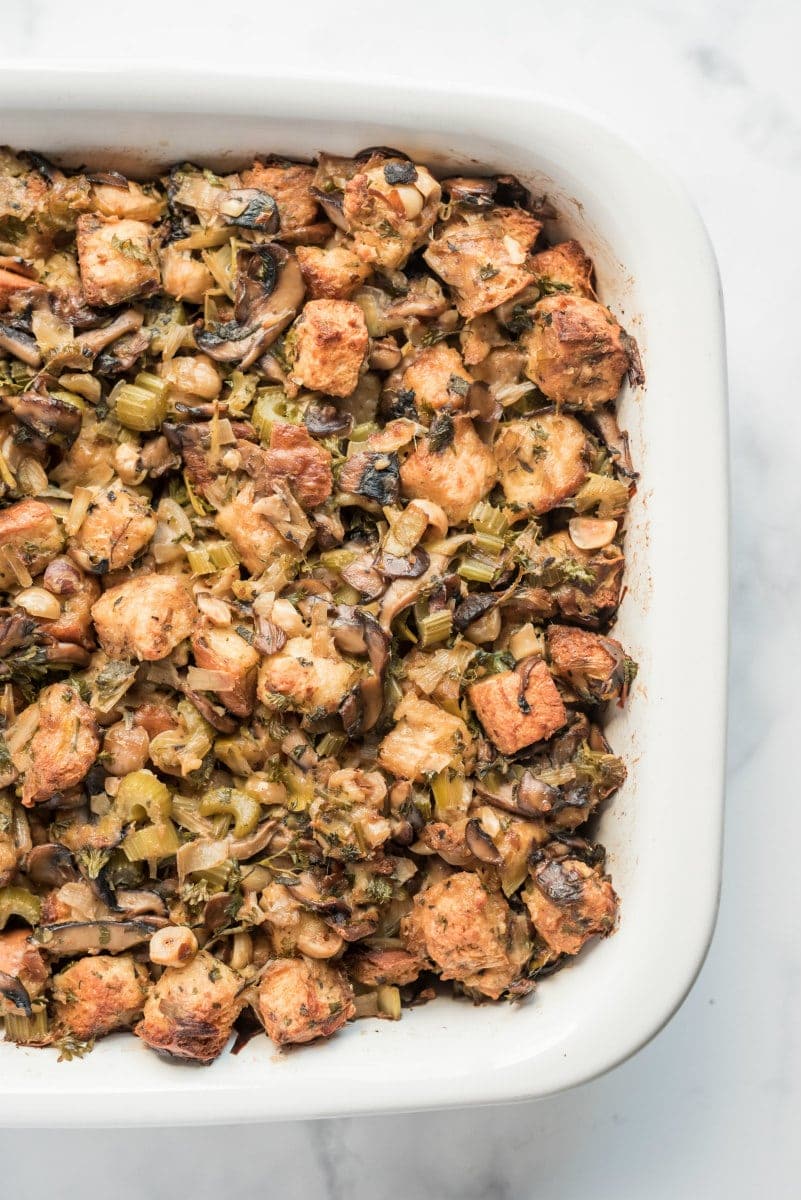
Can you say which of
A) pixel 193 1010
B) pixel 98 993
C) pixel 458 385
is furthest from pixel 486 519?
pixel 98 993

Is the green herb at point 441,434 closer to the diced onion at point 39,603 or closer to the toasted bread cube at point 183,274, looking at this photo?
the toasted bread cube at point 183,274

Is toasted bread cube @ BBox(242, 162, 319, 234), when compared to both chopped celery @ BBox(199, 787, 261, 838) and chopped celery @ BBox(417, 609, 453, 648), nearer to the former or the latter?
chopped celery @ BBox(417, 609, 453, 648)

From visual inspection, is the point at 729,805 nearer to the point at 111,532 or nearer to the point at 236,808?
the point at 236,808

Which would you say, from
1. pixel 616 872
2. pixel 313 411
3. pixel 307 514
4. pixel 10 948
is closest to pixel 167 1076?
pixel 10 948

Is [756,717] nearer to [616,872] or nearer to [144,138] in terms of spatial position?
[616,872]

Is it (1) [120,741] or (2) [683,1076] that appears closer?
(1) [120,741]
